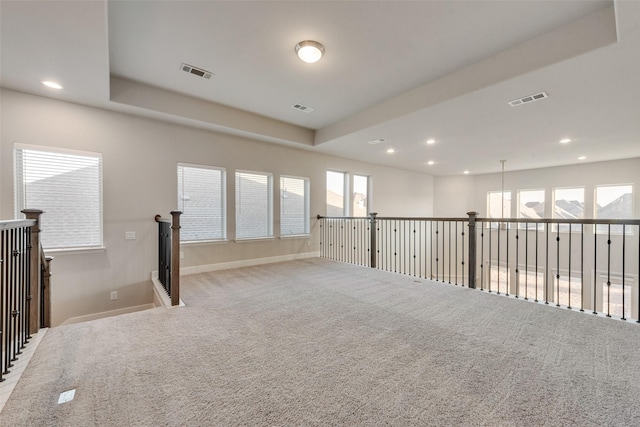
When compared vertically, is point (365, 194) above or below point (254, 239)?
above

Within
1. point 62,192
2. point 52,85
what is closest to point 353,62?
point 52,85

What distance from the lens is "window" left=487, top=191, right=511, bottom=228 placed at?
9266mm

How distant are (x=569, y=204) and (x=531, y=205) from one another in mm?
940

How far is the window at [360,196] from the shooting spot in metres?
7.37

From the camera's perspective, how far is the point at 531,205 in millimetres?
8789

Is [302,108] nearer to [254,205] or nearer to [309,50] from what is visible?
[309,50]

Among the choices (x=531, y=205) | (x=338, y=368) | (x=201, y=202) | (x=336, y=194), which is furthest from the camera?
(x=531, y=205)

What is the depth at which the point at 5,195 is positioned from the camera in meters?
3.18

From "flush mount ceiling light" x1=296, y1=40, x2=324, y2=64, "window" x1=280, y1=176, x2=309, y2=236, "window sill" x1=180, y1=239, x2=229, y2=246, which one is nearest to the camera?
"flush mount ceiling light" x1=296, y1=40, x2=324, y2=64

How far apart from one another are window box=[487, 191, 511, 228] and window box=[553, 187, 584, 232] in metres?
1.26

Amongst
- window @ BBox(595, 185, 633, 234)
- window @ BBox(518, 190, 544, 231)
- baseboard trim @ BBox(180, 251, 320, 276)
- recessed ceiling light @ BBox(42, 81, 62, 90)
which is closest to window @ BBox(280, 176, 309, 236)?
baseboard trim @ BBox(180, 251, 320, 276)

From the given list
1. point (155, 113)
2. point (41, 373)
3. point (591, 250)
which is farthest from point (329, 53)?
point (591, 250)

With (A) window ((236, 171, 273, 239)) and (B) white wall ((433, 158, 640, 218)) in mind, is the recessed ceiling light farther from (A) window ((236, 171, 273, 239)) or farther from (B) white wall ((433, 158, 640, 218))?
(B) white wall ((433, 158, 640, 218))

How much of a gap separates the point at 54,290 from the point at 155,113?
2.77 m
